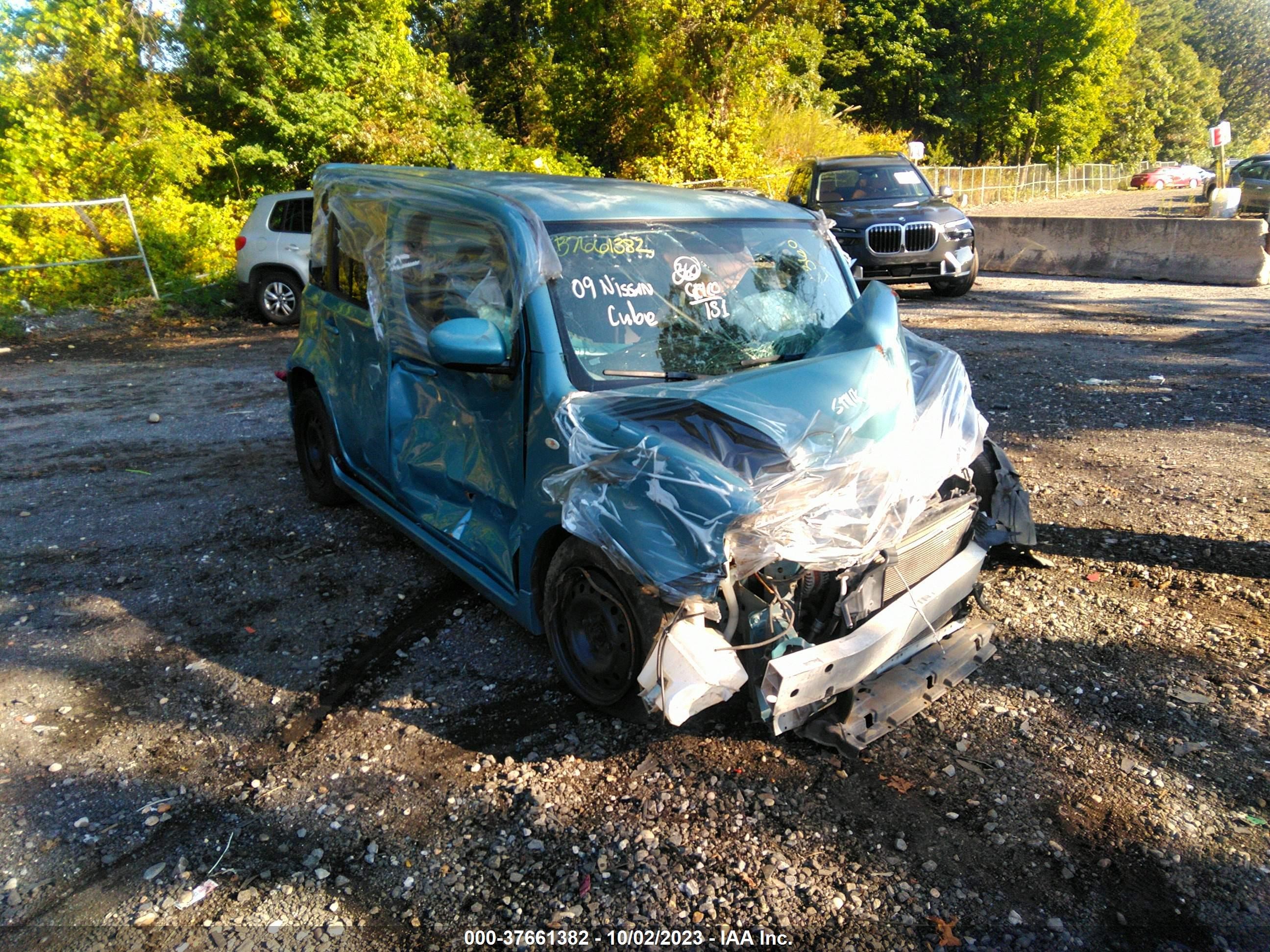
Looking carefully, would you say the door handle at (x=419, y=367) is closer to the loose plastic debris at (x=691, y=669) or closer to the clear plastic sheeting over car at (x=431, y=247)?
the clear plastic sheeting over car at (x=431, y=247)

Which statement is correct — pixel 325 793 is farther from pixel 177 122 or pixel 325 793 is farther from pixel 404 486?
pixel 177 122

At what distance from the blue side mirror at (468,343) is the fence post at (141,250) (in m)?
12.9

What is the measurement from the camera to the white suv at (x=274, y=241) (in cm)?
1259

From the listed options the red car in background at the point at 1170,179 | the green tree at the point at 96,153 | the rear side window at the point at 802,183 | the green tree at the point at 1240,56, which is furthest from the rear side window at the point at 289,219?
the green tree at the point at 1240,56

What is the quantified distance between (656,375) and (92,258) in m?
14.0

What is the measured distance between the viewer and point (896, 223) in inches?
480

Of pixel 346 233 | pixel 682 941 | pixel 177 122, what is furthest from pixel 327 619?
pixel 177 122

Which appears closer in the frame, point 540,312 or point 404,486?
point 540,312

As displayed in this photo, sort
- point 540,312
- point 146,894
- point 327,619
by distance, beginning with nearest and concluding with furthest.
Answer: point 146,894, point 540,312, point 327,619

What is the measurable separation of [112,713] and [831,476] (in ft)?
9.81

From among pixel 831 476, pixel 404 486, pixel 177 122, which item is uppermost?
pixel 177 122

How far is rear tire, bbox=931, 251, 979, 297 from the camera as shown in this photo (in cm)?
1284

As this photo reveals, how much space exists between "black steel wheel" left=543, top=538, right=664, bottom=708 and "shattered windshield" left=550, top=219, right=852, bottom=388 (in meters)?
0.69

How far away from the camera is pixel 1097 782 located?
9.95ft
